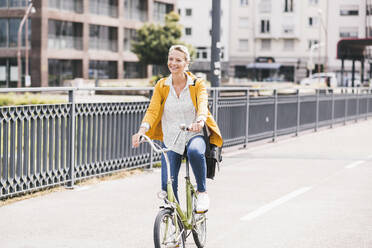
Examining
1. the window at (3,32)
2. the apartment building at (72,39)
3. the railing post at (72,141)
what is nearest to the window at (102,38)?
the apartment building at (72,39)

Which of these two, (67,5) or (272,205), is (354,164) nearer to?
(272,205)

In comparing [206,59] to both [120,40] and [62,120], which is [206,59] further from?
[62,120]

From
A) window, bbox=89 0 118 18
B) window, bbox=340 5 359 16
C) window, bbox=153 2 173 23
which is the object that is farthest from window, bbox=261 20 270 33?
window, bbox=89 0 118 18

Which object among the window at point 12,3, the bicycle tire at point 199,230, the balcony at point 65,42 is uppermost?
the window at point 12,3

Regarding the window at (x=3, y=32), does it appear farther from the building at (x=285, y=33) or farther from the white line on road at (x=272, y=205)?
the white line on road at (x=272, y=205)

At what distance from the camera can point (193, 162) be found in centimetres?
576

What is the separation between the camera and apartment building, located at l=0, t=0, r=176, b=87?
5162cm

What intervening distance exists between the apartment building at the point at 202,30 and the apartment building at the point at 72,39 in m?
26.7

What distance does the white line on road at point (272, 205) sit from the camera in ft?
25.5

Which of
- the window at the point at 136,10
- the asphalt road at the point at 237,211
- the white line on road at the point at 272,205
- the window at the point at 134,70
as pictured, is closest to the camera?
the asphalt road at the point at 237,211

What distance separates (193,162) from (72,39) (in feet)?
166

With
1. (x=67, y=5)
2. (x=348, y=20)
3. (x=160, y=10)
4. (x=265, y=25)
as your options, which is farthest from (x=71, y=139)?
(x=348, y=20)

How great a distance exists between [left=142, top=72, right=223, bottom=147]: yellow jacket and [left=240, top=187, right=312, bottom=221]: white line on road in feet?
6.57

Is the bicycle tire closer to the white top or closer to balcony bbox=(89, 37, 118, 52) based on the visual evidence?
the white top
